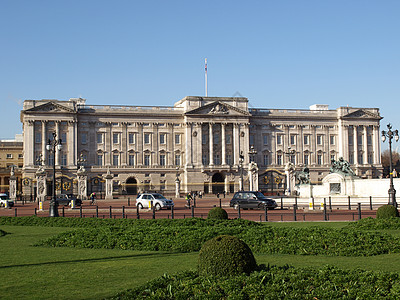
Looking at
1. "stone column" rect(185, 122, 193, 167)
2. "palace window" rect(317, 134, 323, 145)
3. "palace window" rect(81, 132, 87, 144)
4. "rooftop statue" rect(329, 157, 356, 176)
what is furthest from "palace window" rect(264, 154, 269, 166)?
"rooftop statue" rect(329, 157, 356, 176)

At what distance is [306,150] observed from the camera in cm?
10406

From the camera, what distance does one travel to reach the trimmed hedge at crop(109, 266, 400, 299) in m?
9.64

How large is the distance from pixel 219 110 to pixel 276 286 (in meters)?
88.6

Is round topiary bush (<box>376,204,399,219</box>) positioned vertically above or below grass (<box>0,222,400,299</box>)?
above

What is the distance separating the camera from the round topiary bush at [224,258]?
33.5 ft

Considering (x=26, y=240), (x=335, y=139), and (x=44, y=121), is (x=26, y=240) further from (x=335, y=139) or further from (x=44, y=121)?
(x=335, y=139)

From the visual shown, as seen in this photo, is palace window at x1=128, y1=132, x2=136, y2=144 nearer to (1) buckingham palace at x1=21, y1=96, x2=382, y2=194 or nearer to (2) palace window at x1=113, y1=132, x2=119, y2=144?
(1) buckingham palace at x1=21, y1=96, x2=382, y2=194

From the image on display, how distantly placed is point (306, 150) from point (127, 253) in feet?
295

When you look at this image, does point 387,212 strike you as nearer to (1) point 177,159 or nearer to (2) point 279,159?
(1) point 177,159

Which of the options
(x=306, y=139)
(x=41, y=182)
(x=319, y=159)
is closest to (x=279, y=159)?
(x=306, y=139)

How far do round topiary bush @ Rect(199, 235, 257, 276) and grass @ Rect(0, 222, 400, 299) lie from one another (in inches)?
88.1

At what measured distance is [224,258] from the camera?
10.2m

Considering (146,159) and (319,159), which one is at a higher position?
(146,159)

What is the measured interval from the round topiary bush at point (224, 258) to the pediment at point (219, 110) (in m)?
86.5
